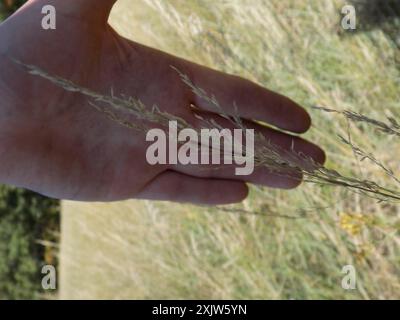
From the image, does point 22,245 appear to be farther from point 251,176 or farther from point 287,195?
point 251,176

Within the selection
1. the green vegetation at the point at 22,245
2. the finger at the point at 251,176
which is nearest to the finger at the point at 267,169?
the finger at the point at 251,176

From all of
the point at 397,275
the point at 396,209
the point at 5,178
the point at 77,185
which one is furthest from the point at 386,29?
the point at 5,178

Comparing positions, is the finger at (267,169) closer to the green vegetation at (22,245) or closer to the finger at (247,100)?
the finger at (247,100)

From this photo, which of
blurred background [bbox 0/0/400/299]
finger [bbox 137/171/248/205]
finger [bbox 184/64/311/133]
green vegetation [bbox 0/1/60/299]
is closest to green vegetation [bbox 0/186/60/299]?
green vegetation [bbox 0/1/60/299]

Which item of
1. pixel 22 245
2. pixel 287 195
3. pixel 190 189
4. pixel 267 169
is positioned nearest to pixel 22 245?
pixel 22 245

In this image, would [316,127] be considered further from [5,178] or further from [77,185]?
[5,178]
